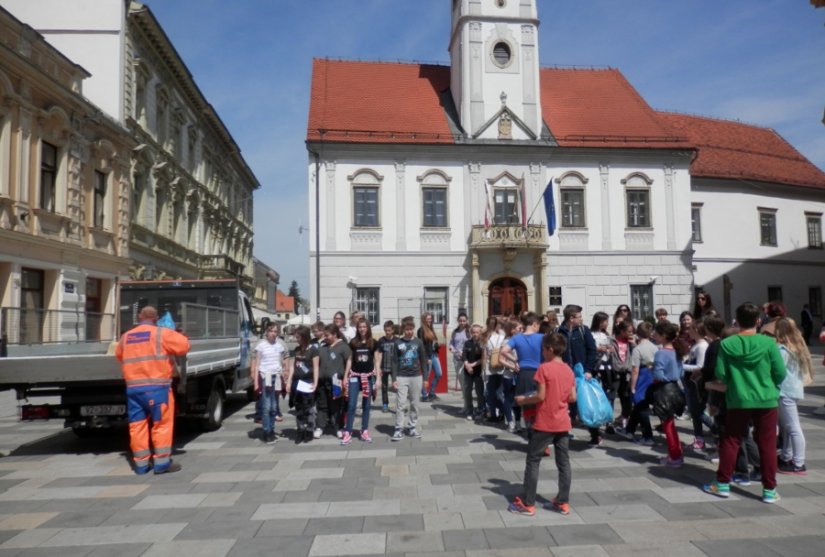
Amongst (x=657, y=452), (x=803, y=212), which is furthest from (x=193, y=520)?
(x=803, y=212)

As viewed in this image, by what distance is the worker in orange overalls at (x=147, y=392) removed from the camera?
25.4 ft

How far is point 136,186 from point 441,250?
12625 mm

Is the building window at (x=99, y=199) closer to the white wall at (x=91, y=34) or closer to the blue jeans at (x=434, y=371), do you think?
the white wall at (x=91, y=34)

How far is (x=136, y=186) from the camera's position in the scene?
26406 mm

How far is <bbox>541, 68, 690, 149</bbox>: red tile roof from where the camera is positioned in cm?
2869

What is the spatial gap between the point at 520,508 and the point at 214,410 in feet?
21.4

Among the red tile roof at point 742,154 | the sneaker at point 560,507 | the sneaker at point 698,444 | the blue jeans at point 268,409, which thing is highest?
the red tile roof at point 742,154

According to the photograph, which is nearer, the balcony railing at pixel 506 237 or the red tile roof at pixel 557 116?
the balcony railing at pixel 506 237

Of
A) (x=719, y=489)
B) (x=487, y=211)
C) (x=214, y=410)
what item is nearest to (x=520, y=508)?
(x=719, y=489)

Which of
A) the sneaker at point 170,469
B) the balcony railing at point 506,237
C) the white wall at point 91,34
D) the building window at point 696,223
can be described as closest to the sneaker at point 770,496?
the sneaker at point 170,469

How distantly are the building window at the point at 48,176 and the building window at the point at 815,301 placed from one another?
114 ft

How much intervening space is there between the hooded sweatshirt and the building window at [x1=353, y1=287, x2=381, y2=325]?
20.9 m

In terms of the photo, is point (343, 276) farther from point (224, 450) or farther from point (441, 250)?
point (224, 450)

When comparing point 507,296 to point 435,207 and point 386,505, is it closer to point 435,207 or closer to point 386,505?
point 435,207
